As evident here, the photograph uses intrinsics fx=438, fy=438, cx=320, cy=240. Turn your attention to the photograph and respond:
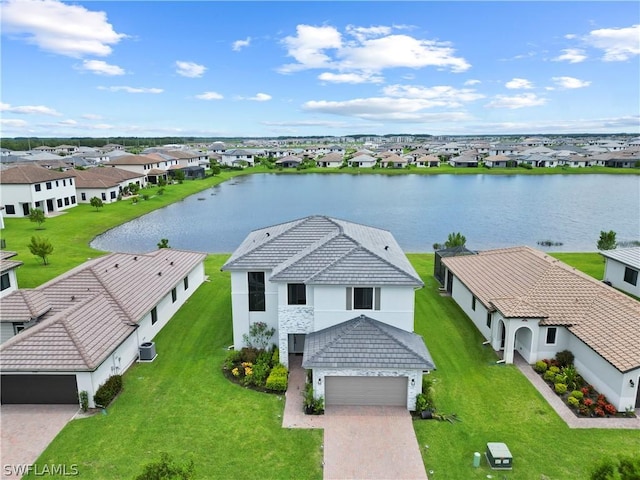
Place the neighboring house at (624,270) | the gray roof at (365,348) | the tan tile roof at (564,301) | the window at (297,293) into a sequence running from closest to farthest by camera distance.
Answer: the gray roof at (365,348) → the tan tile roof at (564,301) → the window at (297,293) → the neighboring house at (624,270)

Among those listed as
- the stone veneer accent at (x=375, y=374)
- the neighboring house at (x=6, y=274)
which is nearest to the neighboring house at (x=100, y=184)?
the neighboring house at (x=6, y=274)

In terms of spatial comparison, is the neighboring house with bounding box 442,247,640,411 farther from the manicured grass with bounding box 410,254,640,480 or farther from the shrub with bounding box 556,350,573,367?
the manicured grass with bounding box 410,254,640,480

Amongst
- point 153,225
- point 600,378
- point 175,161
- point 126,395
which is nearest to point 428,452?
point 600,378

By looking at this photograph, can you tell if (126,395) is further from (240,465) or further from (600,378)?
(600,378)

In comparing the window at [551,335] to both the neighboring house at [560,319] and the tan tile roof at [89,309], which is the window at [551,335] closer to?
the neighboring house at [560,319]

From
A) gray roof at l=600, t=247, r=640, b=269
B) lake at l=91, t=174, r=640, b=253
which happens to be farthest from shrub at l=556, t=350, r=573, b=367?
lake at l=91, t=174, r=640, b=253
